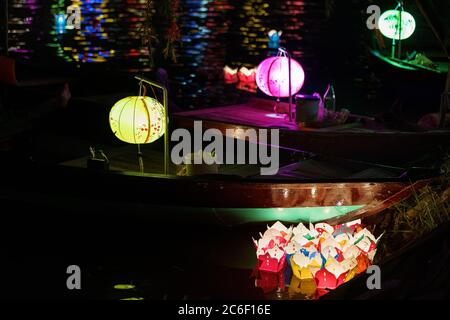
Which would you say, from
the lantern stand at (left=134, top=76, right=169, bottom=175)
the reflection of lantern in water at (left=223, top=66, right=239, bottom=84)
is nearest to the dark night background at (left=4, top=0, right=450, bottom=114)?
the reflection of lantern in water at (left=223, top=66, right=239, bottom=84)

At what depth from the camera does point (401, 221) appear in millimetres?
6965

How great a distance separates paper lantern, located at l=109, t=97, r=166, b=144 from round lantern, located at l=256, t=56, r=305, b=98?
222cm

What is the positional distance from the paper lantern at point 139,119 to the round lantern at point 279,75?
2217 mm

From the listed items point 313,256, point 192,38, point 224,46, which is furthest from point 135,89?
point 192,38

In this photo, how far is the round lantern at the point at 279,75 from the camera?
912cm

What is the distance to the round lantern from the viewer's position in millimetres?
9125

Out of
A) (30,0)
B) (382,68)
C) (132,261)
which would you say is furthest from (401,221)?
(30,0)

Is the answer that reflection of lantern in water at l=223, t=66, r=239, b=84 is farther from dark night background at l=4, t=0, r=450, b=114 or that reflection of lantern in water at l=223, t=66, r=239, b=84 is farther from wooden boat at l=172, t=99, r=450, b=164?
wooden boat at l=172, t=99, r=450, b=164

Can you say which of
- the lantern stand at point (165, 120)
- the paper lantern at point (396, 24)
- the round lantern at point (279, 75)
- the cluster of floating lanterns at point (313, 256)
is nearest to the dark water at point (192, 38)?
the paper lantern at point (396, 24)

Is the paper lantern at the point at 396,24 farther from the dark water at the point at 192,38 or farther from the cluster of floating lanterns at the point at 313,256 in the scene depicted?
the cluster of floating lanterns at the point at 313,256

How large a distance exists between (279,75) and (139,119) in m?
2.54

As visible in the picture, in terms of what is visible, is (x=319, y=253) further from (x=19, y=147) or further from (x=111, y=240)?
(x=19, y=147)

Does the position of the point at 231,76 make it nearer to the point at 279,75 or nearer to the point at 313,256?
the point at 279,75

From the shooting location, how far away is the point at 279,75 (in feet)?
30.0
